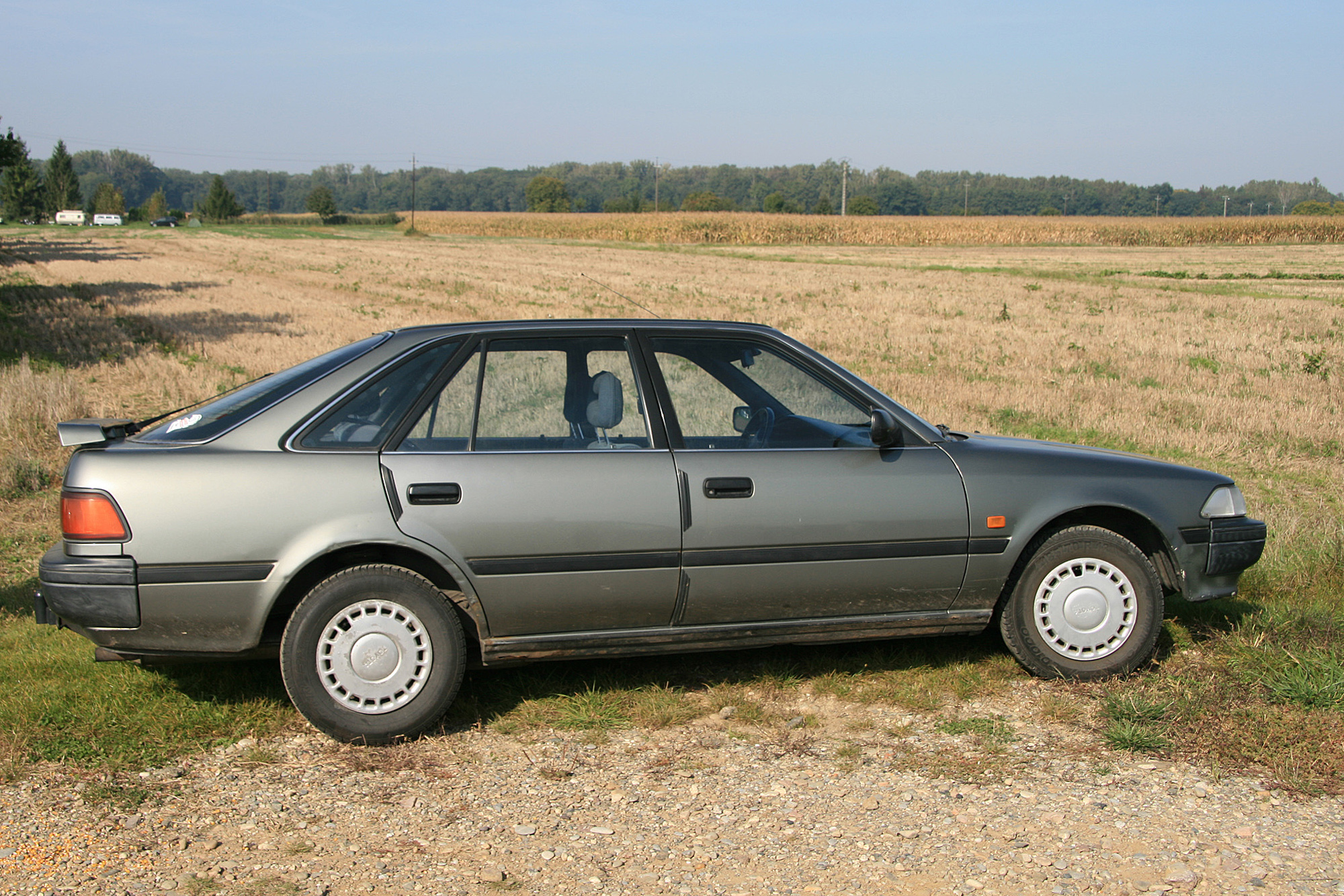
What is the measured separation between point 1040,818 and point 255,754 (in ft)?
8.99

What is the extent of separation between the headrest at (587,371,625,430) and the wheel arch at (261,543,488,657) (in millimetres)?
851

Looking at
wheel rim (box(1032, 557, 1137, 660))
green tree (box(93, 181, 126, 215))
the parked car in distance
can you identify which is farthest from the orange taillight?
green tree (box(93, 181, 126, 215))

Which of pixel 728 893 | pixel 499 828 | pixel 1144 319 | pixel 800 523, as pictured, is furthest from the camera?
pixel 1144 319

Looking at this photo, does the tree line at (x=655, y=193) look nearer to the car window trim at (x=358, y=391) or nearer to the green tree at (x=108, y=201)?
the green tree at (x=108, y=201)

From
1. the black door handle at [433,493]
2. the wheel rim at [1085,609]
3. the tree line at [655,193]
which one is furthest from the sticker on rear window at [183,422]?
the tree line at [655,193]

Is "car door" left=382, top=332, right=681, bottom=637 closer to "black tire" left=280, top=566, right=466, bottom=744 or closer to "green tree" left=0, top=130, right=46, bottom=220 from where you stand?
"black tire" left=280, top=566, right=466, bottom=744

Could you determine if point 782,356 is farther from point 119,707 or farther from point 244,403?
point 119,707

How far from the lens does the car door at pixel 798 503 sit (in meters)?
4.12

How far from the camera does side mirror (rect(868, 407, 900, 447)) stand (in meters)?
4.21

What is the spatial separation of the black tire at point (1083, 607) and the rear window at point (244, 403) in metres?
2.88

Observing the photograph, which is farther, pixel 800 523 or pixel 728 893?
pixel 800 523

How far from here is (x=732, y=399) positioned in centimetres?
466

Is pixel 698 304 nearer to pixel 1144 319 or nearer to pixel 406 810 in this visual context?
pixel 1144 319

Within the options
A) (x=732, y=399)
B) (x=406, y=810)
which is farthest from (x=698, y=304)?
(x=406, y=810)
